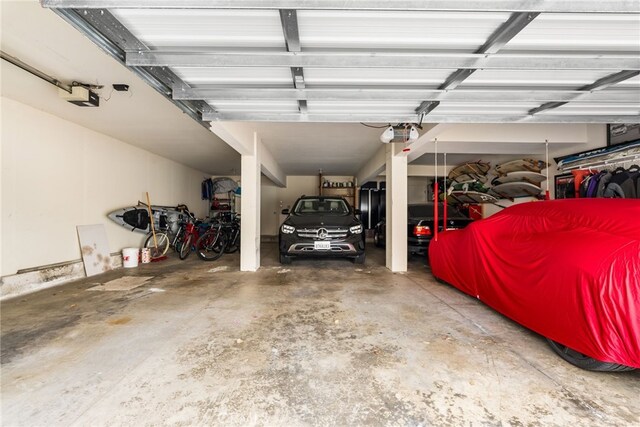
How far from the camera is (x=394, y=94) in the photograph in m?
2.09

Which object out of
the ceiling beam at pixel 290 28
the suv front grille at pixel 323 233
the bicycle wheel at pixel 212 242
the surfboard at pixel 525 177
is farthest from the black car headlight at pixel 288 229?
the surfboard at pixel 525 177

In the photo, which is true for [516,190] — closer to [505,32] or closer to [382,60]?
[505,32]

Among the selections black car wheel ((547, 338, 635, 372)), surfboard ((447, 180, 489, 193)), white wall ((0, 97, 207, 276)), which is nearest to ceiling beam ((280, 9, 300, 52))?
black car wheel ((547, 338, 635, 372))

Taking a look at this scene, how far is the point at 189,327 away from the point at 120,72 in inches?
103

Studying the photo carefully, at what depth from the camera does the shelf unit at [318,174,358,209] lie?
966 centimetres

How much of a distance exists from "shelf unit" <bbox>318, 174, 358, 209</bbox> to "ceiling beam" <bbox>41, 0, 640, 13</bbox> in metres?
8.40

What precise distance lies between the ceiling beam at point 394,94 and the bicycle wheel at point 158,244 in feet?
16.6

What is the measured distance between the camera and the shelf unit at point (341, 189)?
31.7 ft

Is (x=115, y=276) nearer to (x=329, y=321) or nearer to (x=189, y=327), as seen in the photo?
(x=189, y=327)

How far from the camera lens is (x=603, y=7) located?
3.72ft

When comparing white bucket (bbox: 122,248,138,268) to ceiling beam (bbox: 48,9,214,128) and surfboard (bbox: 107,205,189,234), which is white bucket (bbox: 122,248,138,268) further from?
ceiling beam (bbox: 48,9,214,128)

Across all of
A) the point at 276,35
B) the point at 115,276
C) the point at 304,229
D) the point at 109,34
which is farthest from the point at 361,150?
the point at 115,276

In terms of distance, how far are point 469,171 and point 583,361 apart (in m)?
6.21

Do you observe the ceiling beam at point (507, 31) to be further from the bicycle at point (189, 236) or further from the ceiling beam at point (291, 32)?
the bicycle at point (189, 236)
